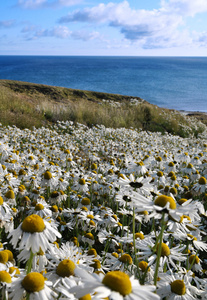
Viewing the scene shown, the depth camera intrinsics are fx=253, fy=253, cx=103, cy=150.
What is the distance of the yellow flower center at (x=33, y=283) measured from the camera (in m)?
1.23

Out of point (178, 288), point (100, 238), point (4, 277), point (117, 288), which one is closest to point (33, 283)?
point (4, 277)

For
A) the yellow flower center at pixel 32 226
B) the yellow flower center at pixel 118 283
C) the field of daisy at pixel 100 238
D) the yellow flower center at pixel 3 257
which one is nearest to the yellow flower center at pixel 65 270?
the field of daisy at pixel 100 238

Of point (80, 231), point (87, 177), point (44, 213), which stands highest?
point (44, 213)

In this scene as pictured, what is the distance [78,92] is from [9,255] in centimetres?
2561

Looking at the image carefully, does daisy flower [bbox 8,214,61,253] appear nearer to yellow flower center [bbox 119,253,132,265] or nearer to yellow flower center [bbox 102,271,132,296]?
yellow flower center [bbox 102,271,132,296]

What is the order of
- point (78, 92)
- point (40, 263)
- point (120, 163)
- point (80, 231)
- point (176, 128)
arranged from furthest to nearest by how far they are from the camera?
point (78, 92) < point (176, 128) < point (120, 163) < point (80, 231) < point (40, 263)

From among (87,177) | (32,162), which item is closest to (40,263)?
(87,177)

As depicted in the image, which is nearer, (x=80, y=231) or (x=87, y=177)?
(x=80, y=231)

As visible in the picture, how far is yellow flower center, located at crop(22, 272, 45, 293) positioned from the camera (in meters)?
1.23

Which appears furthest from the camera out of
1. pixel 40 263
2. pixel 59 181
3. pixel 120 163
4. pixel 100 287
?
pixel 120 163

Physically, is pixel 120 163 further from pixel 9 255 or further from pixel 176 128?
pixel 176 128

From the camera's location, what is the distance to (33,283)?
4.03 feet

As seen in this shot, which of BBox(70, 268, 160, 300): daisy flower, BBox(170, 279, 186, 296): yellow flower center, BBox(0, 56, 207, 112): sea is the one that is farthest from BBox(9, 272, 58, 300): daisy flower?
BBox(0, 56, 207, 112): sea

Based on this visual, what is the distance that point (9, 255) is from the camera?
69.3 inches
